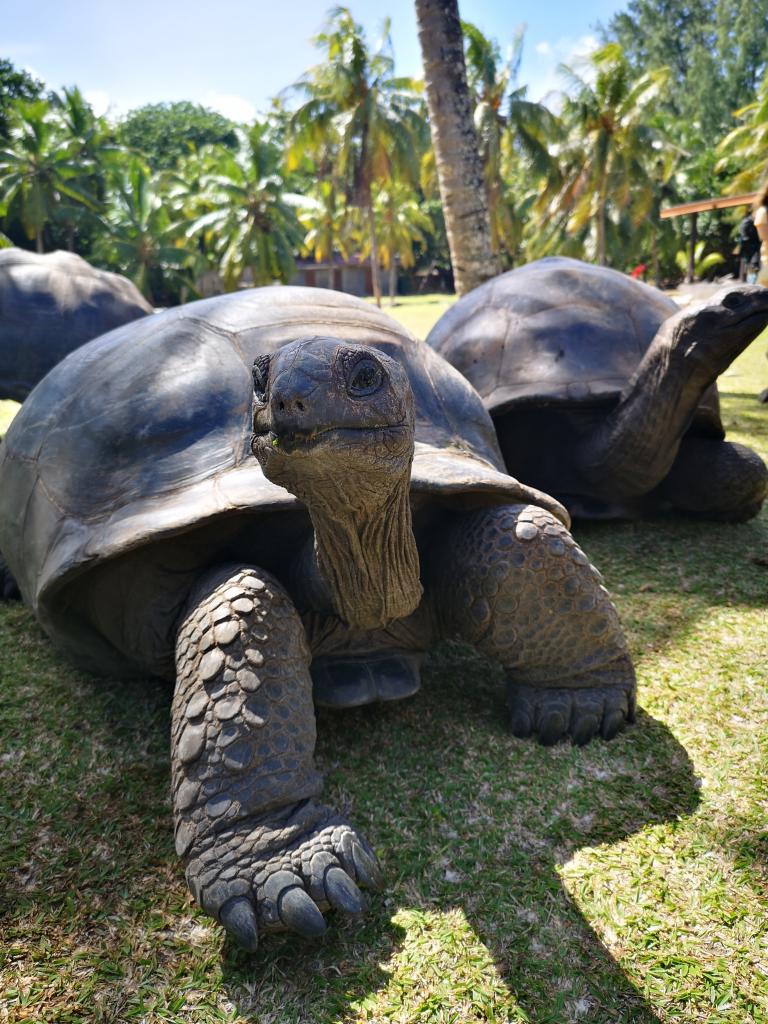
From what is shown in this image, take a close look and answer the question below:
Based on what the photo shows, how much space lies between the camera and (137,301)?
6.14 meters

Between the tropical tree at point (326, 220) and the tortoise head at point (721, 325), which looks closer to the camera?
the tortoise head at point (721, 325)

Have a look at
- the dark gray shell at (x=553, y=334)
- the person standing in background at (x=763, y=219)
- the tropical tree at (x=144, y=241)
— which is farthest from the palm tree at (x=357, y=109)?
the dark gray shell at (x=553, y=334)

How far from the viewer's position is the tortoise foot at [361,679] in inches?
77.6

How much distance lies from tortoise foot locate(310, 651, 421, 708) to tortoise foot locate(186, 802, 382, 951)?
44cm

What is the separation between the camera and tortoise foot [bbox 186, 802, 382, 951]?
1.40 metres

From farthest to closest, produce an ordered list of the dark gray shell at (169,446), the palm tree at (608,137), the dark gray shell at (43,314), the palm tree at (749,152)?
the palm tree at (749,152), the palm tree at (608,137), the dark gray shell at (43,314), the dark gray shell at (169,446)

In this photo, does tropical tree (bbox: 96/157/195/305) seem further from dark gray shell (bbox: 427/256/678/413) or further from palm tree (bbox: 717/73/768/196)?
dark gray shell (bbox: 427/256/678/413)

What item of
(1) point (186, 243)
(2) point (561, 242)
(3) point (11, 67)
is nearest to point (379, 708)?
(2) point (561, 242)

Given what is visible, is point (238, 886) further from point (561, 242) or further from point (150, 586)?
point (561, 242)

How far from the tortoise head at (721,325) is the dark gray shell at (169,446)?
868 mm

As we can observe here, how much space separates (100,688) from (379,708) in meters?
0.87

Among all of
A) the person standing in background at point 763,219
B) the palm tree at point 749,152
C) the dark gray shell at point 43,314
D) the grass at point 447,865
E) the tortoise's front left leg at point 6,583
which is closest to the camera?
the grass at point 447,865

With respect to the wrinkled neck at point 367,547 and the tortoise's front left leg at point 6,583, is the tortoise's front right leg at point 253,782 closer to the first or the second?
the wrinkled neck at point 367,547

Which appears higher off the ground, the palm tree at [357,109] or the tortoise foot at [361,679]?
the palm tree at [357,109]
